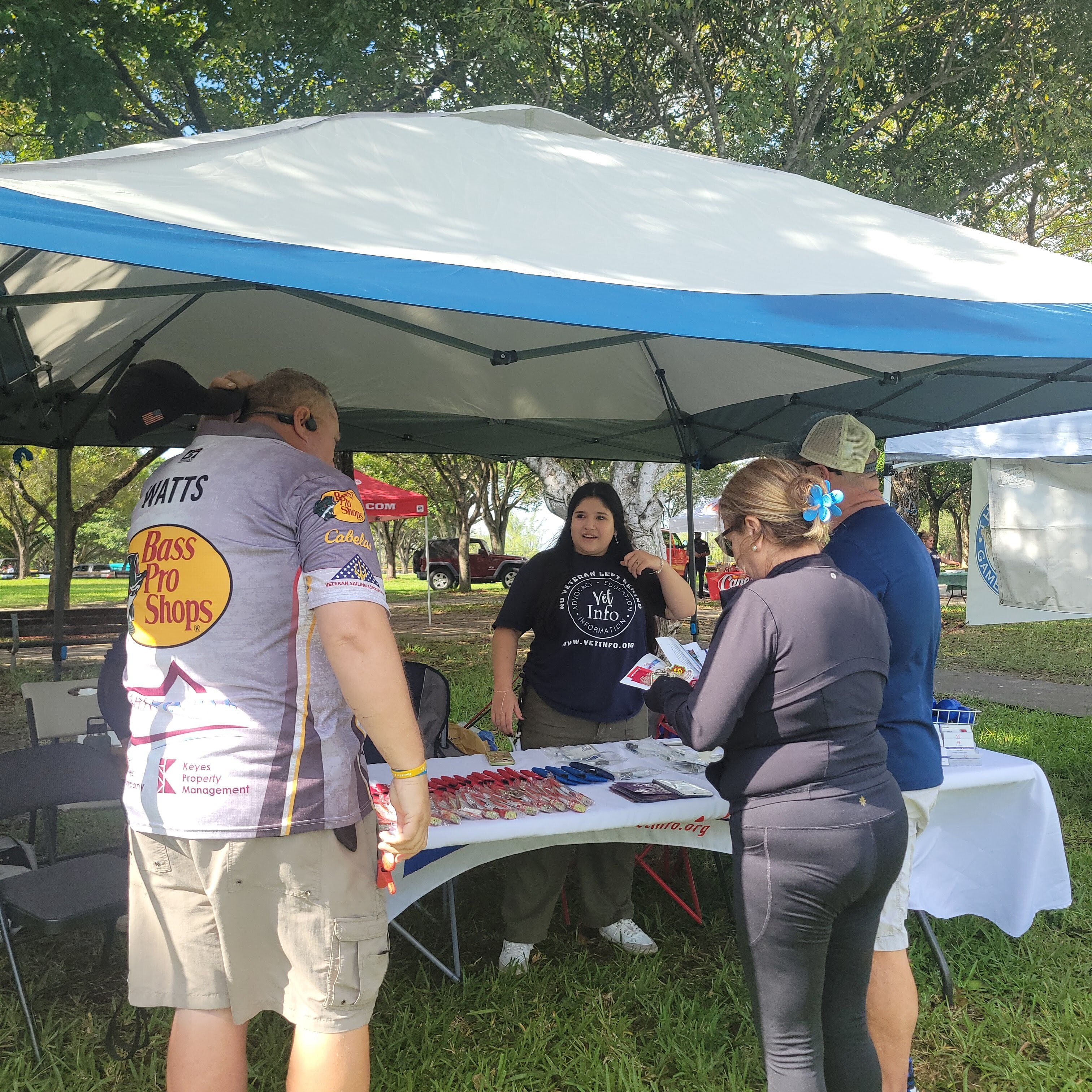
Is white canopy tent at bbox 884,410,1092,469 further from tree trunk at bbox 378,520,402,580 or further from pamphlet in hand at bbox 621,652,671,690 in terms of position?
tree trunk at bbox 378,520,402,580

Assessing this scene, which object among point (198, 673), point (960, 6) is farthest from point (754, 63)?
point (198, 673)

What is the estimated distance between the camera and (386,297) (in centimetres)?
170

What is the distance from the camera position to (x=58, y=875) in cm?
258

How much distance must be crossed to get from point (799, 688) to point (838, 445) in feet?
2.29

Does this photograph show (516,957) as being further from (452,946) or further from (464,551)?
(464,551)

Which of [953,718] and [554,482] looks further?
[554,482]

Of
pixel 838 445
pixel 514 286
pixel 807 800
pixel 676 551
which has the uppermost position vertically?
pixel 514 286

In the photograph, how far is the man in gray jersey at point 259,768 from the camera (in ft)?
4.83

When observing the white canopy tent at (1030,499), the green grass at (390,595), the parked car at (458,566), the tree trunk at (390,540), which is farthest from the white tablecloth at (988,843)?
the tree trunk at (390,540)

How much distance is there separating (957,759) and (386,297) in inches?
97.2

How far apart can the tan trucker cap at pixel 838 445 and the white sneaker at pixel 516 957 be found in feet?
6.07

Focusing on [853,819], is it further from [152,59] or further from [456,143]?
[152,59]

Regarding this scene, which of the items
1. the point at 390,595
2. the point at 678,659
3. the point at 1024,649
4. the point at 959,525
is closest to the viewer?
the point at 678,659

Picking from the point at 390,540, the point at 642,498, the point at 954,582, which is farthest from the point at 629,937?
the point at 390,540
